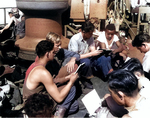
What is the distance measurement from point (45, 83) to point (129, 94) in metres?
1.05

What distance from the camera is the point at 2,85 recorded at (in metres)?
3.60

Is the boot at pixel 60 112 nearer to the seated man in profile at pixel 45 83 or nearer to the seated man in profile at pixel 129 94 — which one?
the seated man in profile at pixel 45 83

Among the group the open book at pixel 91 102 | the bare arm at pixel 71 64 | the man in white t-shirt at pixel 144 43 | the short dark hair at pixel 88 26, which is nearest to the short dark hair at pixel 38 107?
the open book at pixel 91 102

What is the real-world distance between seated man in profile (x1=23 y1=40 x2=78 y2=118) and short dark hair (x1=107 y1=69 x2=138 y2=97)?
83 cm

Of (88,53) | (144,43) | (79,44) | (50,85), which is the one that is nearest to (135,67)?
(144,43)

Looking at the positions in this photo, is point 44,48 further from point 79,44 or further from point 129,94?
point 79,44

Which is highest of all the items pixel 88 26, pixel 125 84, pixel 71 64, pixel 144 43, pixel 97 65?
pixel 88 26

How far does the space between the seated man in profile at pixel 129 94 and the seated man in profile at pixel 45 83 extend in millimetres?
820

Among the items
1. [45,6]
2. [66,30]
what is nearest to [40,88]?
[45,6]

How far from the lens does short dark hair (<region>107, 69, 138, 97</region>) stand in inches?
82.3

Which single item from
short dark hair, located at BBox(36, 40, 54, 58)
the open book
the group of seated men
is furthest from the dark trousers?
the open book

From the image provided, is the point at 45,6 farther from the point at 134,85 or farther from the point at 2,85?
the point at 134,85

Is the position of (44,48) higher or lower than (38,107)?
higher

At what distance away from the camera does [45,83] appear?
2641 millimetres
